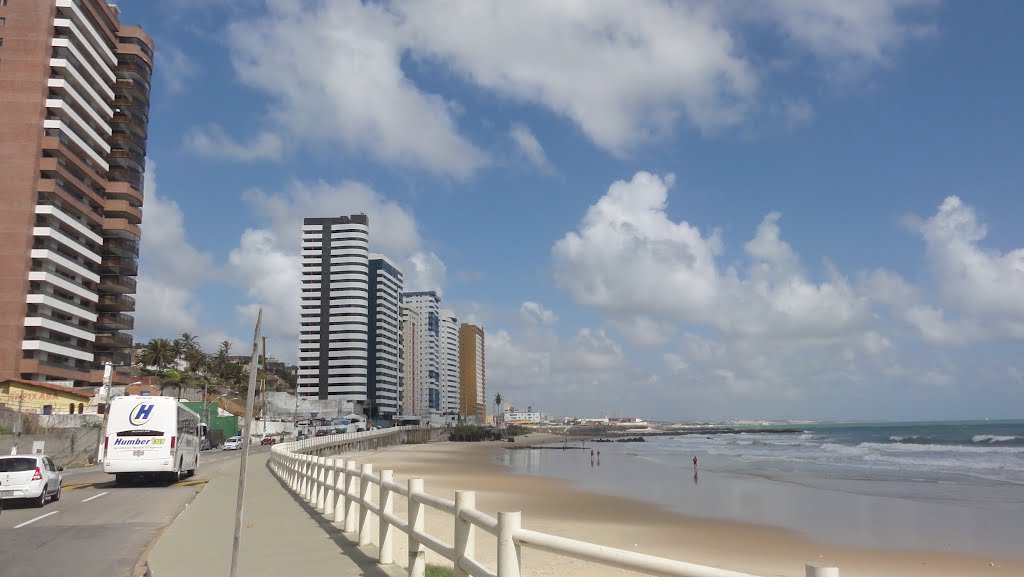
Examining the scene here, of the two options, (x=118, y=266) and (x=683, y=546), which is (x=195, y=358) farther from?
(x=683, y=546)

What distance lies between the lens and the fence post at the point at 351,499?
12758 mm

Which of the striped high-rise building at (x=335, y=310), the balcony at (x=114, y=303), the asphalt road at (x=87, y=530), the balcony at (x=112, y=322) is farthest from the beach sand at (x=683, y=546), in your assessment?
the striped high-rise building at (x=335, y=310)

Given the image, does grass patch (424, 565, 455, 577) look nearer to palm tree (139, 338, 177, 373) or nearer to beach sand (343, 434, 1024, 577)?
beach sand (343, 434, 1024, 577)

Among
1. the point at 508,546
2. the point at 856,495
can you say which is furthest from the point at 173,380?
the point at 508,546

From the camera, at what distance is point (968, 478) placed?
133 ft

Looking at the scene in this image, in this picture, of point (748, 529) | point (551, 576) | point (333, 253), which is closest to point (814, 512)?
point (748, 529)

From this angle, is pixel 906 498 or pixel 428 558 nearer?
pixel 428 558

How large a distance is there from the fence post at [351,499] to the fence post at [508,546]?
24.4 feet

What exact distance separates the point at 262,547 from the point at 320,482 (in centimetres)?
493

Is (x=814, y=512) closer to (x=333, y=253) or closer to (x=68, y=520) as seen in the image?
(x=68, y=520)

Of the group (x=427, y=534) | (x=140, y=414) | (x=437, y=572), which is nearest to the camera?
(x=427, y=534)

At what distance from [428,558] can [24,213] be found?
2602 inches

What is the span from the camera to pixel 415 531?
837cm

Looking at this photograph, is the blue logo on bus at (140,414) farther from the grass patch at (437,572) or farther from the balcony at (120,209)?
the balcony at (120,209)
